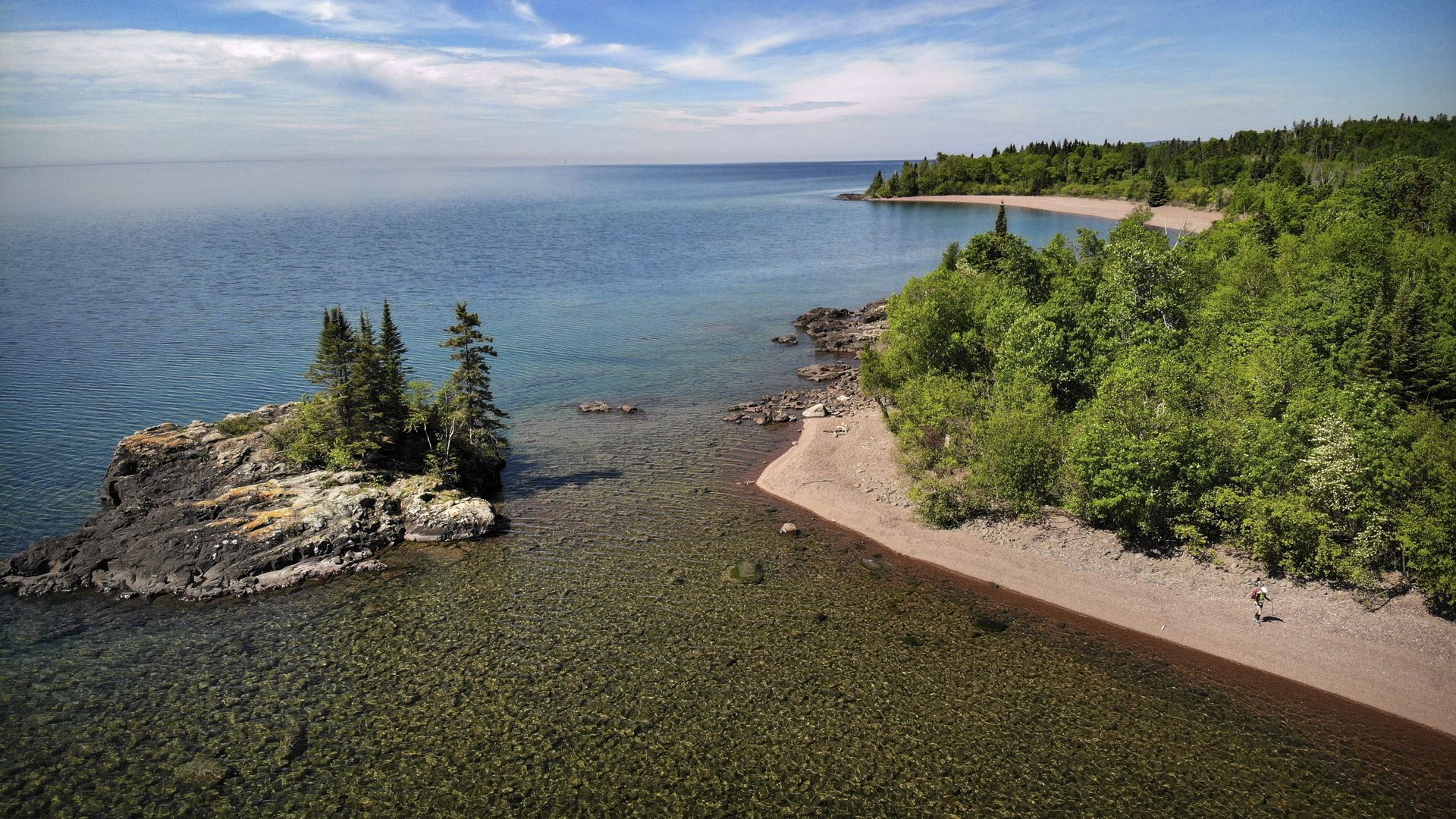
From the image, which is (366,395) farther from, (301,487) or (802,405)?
(802,405)

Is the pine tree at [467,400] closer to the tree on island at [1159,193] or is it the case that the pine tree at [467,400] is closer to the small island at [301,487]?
the small island at [301,487]

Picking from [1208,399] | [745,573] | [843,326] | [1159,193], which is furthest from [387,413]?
[1159,193]

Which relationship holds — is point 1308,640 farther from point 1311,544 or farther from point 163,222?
point 163,222

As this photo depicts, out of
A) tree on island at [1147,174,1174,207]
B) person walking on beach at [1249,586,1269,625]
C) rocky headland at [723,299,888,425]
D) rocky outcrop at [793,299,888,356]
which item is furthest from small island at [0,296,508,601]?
tree on island at [1147,174,1174,207]

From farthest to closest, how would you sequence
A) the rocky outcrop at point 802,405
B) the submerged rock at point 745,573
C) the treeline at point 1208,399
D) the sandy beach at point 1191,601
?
the rocky outcrop at point 802,405 < the submerged rock at point 745,573 < the treeline at point 1208,399 < the sandy beach at point 1191,601

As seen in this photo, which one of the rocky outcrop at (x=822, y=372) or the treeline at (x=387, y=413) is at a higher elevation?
the treeline at (x=387, y=413)

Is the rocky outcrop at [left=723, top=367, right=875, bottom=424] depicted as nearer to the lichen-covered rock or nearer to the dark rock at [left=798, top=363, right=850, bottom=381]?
the dark rock at [left=798, top=363, right=850, bottom=381]

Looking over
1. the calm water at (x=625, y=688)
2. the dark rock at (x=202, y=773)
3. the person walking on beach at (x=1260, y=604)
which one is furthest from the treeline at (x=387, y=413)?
the person walking on beach at (x=1260, y=604)
